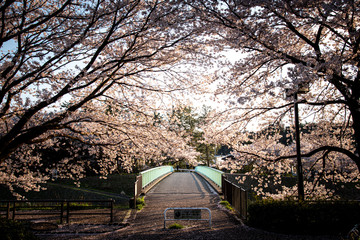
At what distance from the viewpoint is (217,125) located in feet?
32.0

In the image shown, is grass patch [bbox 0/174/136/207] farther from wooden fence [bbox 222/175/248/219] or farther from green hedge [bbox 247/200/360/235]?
green hedge [bbox 247/200/360/235]

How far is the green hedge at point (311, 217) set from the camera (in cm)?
666

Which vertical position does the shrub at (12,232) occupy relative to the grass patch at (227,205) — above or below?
above

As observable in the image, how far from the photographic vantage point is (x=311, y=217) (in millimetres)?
6703

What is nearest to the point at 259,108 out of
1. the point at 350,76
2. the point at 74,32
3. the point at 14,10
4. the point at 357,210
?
the point at 350,76

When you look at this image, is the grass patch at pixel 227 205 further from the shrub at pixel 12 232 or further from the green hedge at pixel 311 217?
the shrub at pixel 12 232

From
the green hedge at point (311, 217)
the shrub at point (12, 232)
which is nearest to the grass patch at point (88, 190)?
the green hedge at point (311, 217)

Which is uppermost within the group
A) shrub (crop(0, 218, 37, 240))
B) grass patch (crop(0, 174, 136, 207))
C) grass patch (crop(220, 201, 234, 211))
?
shrub (crop(0, 218, 37, 240))

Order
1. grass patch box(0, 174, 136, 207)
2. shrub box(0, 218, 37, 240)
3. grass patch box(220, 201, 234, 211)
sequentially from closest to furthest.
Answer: shrub box(0, 218, 37, 240)
grass patch box(220, 201, 234, 211)
grass patch box(0, 174, 136, 207)

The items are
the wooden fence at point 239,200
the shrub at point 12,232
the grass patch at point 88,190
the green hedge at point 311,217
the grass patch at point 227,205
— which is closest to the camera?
the shrub at point 12,232

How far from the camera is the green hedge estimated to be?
666 cm

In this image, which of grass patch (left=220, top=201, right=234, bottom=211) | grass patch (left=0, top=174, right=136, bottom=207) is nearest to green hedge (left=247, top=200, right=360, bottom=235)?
grass patch (left=220, top=201, right=234, bottom=211)

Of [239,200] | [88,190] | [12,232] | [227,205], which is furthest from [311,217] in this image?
[88,190]

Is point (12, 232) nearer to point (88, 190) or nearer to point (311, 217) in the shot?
point (311, 217)
